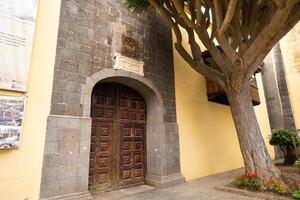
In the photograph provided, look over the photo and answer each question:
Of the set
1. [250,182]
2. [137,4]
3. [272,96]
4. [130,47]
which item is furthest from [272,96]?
[137,4]

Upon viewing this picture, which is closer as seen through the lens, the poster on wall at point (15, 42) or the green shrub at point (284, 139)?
the poster on wall at point (15, 42)

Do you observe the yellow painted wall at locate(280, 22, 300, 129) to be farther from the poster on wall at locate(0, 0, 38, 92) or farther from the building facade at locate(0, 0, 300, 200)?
the poster on wall at locate(0, 0, 38, 92)

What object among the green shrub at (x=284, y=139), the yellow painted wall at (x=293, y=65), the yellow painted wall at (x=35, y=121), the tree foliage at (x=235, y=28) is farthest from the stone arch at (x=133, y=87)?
the yellow painted wall at (x=293, y=65)

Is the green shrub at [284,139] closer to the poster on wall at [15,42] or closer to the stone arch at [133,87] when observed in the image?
the stone arch at [133,87]

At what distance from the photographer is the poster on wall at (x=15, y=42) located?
3.27 m

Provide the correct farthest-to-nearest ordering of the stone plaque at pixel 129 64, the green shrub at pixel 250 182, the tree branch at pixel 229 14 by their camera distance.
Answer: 1. the stone plaque at pixel 129 64
2. the green shrub at pixel 250 182
3. the tree branch at pixel 229 14

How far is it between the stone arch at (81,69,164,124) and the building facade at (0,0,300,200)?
0.02 metres

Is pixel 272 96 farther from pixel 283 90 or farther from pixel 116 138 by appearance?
pixel 116 138

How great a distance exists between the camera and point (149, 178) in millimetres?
5242

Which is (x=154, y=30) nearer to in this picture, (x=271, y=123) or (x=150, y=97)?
(x=150, y=97)

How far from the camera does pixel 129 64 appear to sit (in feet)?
16.5

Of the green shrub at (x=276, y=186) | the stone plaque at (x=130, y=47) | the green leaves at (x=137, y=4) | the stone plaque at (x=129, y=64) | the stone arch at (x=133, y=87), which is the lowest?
the green shrub at (x=276, y=186)

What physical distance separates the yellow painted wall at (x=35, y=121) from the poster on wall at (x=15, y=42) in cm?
14

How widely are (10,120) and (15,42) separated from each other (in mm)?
1303
